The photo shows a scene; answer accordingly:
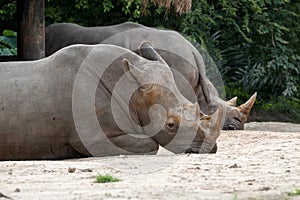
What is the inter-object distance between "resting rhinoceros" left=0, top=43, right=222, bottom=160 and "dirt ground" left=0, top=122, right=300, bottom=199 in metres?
0.29

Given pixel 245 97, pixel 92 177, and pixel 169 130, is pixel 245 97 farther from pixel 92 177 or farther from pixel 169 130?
pixel 92 177

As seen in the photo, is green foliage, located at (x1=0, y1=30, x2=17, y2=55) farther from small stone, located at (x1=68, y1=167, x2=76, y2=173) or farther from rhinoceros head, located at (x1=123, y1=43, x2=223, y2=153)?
small stone, located at (x1=68, y1=167, x2=76, y2=173)

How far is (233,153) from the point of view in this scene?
9359 millimetres

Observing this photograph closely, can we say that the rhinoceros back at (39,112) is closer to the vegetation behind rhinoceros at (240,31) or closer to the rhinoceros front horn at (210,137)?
the rhinoceros front horn at (210,137)

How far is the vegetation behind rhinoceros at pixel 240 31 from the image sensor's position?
18.0m

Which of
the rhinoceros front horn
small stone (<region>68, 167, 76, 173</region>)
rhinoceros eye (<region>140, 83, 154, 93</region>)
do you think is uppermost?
rhinoceros eye (<region>140, 83, 154, 93</region>)

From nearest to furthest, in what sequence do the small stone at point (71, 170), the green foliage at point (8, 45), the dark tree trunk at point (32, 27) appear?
the small stone at point (71, 170) → the dark tree trunk at point (32, 27) → the green foliage at point (8, 45)

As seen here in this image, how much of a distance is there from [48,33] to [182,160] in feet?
21.5

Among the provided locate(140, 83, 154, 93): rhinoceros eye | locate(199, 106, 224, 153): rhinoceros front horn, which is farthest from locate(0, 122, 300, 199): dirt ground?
locate(140, 83, 154, 93): rhinoceros eye

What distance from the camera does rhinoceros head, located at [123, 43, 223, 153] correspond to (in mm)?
9352

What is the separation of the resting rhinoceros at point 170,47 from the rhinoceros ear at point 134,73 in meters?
3.00

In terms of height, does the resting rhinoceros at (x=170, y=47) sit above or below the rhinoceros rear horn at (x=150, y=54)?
below

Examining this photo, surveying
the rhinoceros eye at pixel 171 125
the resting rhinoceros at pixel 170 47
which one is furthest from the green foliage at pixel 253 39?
the rhinoceros eye at pixel 171 125

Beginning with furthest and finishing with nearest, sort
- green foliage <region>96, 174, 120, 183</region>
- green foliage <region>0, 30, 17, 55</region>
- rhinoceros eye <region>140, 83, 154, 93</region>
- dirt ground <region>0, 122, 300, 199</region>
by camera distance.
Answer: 1. green foliage <region>0, 30, 17, 55</region>
2. rhinoceros eye <region>140, 83, 154, 93</region>
3. green foliage <region>96, 174, 120, 183</region>
4. dirt ground <region>0, 122, 300, 199</region>
